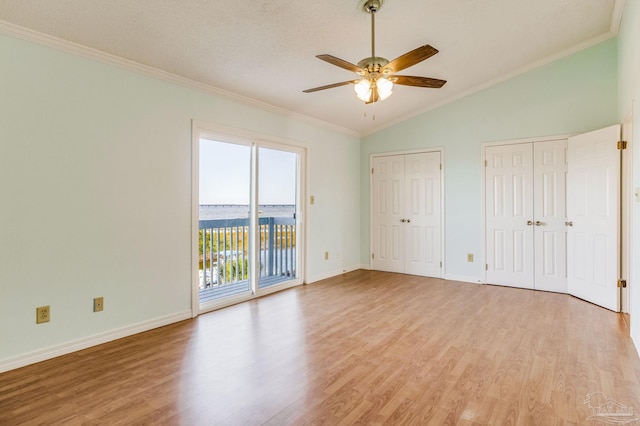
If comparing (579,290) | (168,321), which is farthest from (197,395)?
(579,290)

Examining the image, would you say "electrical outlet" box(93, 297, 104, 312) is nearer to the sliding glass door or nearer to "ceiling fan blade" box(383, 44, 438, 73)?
the sliding glass door

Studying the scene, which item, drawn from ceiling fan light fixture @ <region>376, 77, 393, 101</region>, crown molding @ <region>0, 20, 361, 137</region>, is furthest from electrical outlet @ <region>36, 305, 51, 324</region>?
ceiling fan light fixture @ <region>376, 77, 393, 101</region>

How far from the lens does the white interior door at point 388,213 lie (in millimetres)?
5723

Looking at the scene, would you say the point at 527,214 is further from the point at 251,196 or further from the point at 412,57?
the point at 251,196

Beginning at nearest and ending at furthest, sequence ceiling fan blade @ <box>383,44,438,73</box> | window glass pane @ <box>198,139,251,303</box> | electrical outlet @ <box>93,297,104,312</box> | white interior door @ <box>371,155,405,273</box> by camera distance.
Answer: ceiling fan blade @ <box>383,44,438,73</box> < electrical outlet @ <box>93,297,104,312</box> < window glass pane @ <box>198,139,251,303</box> < white interior door @ <box>371,155,405,273</box>

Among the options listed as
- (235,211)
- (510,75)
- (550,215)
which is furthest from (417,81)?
(550,215)

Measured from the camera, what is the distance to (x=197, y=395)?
2.10 metres

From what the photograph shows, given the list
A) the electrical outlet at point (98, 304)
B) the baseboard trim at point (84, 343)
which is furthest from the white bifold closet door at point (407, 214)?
the electrical outlet at point (98, 304)

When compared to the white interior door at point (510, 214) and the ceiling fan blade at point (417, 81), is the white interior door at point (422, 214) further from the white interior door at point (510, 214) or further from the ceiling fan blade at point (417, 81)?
the ceiling fan blade at point (417, 81)

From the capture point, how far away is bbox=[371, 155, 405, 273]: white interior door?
5723mm

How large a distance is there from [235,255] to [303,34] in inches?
103

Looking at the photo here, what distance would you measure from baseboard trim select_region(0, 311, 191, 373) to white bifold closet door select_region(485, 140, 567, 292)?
13.6 ft

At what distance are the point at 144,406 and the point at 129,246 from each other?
5.03 ft

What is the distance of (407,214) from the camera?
5.64 m
